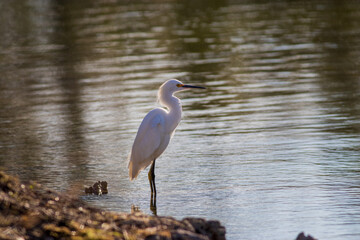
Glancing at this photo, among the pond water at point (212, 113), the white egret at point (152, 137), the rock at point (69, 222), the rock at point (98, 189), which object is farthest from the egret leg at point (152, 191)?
the rock at point (69, 222)

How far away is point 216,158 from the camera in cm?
1011

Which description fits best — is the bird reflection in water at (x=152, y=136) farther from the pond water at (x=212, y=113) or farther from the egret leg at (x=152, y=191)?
the pond water at (x=212, y=113)

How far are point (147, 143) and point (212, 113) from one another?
13.7ft

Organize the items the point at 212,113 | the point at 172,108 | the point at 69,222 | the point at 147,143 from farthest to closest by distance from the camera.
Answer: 1. the point at 212,113
2. the point at 172,108
3. the point at 147,143
4. the point at 69,222

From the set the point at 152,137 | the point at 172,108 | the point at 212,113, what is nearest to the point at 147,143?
the point at 152,137

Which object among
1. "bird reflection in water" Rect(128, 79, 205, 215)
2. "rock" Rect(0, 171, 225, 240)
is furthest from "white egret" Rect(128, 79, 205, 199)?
"rock" Rect(0, 171, 225, 240)

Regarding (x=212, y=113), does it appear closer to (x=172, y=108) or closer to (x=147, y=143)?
(x=172, y=108)

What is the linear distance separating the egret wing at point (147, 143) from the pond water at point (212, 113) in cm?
33

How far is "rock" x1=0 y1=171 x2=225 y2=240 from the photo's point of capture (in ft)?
17.9

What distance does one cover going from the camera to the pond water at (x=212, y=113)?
8.23 m

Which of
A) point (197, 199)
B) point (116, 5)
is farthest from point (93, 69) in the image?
point (116, 5)

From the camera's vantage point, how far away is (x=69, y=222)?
5.61 m

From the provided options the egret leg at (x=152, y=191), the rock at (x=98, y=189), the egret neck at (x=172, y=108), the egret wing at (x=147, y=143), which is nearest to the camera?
the egret leg at (x=152, y=191)

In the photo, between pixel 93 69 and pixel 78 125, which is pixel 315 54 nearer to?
pixel 93 69
